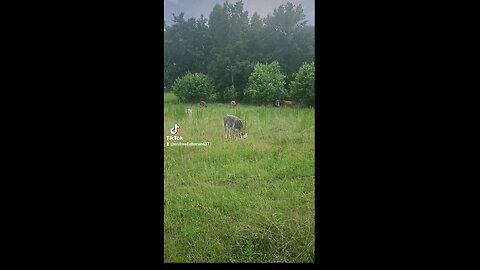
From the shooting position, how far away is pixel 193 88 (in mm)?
2482

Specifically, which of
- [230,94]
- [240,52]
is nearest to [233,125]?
[230,94]

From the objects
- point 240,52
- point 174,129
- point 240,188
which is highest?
point 240,52

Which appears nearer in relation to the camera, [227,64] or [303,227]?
[303,227]

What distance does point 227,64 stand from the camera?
2.46 meters

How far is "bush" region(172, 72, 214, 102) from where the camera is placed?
2.41 metres

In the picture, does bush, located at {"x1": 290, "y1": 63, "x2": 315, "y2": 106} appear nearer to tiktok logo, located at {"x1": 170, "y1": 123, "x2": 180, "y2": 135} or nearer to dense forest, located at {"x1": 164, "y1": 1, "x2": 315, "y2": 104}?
dense forest, located at {"x1": 164, "y1": 1, "x2": 315, "y2": 104}

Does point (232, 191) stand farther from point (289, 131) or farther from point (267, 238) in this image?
point (289, 131)

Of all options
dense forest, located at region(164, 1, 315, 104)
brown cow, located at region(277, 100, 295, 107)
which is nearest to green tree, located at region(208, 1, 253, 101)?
dense forest, located at region(164, 1, 315, 104)

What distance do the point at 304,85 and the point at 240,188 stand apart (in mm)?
760

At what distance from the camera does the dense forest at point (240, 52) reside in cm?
236

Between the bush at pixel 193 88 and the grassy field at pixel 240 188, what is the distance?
68mm

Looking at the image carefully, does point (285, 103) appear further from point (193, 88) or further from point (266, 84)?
point (193, 88)
